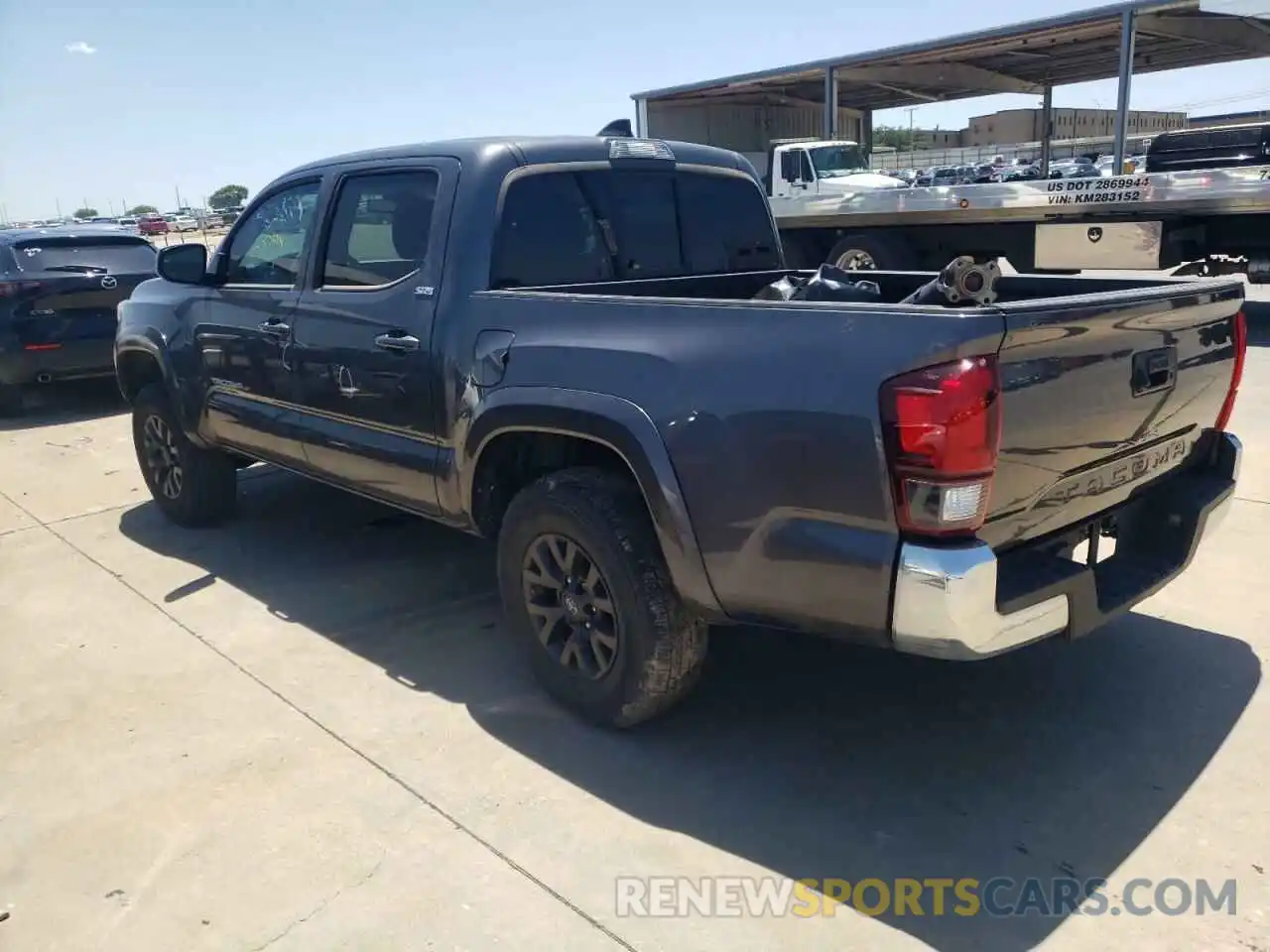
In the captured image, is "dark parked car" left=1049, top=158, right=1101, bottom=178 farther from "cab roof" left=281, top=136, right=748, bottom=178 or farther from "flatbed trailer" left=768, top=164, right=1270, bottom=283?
"cab roof" left=281, top=136, right=748, bottom=178

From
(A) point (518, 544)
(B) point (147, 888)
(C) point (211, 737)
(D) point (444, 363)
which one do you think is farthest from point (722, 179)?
(B) point (147, 888)

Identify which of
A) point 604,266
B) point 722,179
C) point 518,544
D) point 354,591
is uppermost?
point 722,179

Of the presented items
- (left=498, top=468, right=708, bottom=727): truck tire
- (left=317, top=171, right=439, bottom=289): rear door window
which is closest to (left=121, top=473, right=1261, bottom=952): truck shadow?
(left=498, top=468, right=708, bottom=727): truck tire

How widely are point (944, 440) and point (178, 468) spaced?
186 inches

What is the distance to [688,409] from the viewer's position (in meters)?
2.90

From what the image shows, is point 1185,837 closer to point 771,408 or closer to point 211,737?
point 771,408

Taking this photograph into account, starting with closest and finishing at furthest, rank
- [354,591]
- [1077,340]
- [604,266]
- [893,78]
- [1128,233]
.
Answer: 1. [1077,340]
2. [604,266]
3. [354,591]
4. [1128,233]
5. [893,78]

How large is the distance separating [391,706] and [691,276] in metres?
2.12

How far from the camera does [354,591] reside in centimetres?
486

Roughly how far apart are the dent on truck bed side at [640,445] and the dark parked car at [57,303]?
6922 mm

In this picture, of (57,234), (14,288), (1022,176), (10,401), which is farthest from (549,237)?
(1022,176)

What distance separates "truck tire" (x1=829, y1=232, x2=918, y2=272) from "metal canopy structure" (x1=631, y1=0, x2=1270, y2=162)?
2.70m

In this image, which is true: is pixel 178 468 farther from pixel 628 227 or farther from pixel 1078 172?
pixel 1078 172

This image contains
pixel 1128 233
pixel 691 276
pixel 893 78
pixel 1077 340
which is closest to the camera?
pixel 1077 340
